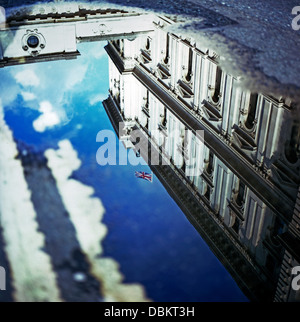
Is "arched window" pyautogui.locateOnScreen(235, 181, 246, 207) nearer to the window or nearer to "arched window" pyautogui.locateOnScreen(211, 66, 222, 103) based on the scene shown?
"arched window" pyautogui.locateOnScreen(211, 66, 222, 103)

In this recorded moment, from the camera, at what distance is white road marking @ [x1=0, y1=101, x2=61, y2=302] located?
480 inches

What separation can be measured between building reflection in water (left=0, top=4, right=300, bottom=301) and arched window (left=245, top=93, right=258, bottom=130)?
0.04 meters

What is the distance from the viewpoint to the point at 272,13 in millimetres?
28000

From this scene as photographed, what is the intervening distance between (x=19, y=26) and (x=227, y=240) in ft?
57.1

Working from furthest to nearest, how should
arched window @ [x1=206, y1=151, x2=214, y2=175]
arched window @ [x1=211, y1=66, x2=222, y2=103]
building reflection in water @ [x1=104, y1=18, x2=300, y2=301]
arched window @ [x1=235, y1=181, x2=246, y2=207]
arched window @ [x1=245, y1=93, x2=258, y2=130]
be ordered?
arched window @ [x1=211, y1=66, x2=222, y2=103]
arched window @ [x1=206, y1=151, x2=214, y2=175]
arched window @ [x1=245, y1=93, x2=258, y2=130]
arched window @ [x1=235, y1=181, x2=246, y2=207]
building reflection in water @ [x1=104, y1=18, x2=300, y2=301]

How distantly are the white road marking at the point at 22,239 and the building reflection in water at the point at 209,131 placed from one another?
4.43 meters

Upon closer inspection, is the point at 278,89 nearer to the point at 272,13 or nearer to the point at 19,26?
the point at 272,13

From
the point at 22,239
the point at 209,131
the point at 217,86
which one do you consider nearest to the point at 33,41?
the point at 217,86

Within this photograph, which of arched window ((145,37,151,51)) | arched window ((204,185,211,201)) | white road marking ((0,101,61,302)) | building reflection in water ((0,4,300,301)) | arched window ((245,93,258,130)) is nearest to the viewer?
white road marking ((0,101,61,302))

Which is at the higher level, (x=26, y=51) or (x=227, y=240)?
(x=26, y=51)

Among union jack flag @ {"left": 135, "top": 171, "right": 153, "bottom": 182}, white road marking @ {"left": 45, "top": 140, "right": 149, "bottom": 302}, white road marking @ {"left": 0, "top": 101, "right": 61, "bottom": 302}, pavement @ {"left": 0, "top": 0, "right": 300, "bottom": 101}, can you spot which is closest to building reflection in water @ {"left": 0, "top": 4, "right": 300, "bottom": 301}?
union jack flag @ {"left": 135, "top": 171, "right": 153, "bottom": 182}

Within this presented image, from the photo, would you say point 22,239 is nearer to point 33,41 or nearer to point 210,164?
point 210,164
